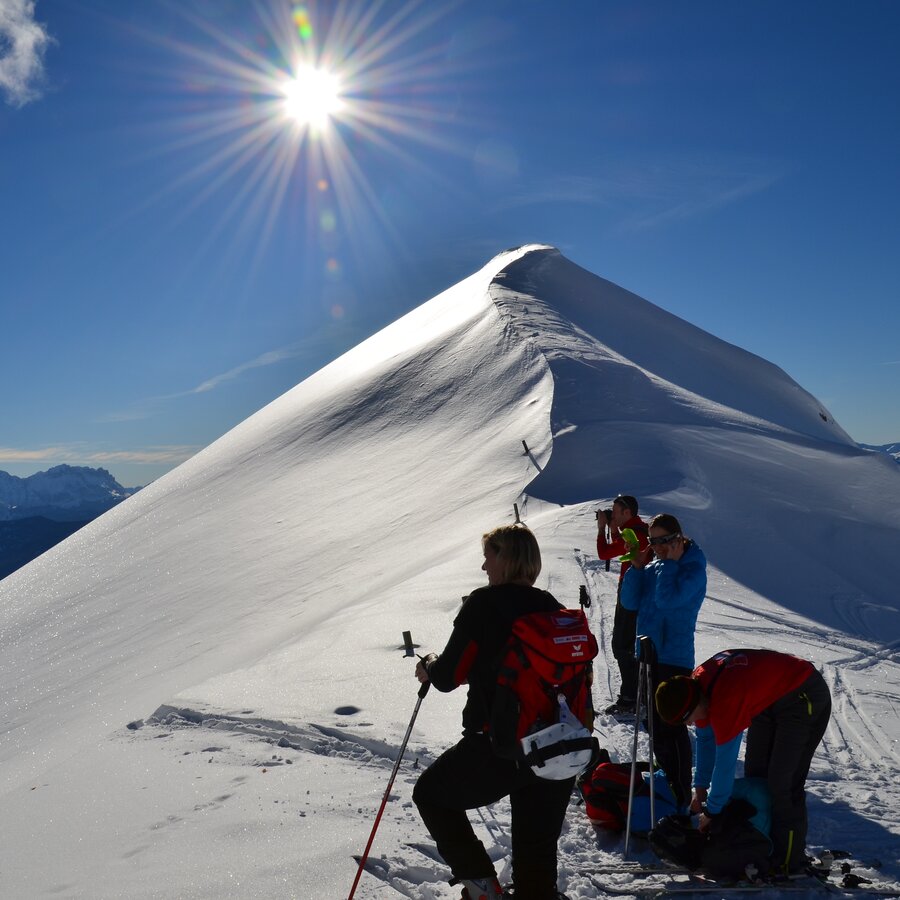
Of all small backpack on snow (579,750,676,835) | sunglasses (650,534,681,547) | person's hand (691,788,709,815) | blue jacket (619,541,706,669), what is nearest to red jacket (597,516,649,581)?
blue jacket (619,541,706,669)

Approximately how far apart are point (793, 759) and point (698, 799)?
2.17 ft

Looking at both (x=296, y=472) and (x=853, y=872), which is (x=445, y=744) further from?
(x=296, y=472)

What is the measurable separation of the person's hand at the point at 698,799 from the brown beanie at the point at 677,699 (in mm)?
828

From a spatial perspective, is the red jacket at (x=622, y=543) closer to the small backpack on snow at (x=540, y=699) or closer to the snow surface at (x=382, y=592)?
the snow surface at (x=382, y=592)

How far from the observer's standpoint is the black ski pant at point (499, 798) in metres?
3.21

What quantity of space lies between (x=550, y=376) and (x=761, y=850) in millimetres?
22630

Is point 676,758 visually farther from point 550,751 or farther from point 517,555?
point 517,555

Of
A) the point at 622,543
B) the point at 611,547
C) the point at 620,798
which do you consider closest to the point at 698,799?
the point at 620,798

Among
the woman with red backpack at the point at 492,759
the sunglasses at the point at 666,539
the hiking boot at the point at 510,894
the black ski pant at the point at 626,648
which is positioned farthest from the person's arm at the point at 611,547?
the woman with red backpack at the point at 492,759

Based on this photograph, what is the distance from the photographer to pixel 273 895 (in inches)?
149

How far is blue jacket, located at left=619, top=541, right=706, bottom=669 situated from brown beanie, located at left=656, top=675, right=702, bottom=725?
1404 mm

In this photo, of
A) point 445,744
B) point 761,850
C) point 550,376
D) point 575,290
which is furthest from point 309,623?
point 575,290

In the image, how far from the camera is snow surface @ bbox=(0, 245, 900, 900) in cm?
454

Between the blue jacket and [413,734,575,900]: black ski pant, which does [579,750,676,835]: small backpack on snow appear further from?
[413,734,575,900]: black ski pant
